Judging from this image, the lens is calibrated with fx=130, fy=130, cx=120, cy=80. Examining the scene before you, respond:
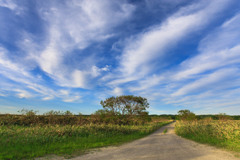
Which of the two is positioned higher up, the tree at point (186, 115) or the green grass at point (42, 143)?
the tree at point (186, 115)

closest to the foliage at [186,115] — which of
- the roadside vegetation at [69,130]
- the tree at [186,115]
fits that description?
the tree at [186,115]

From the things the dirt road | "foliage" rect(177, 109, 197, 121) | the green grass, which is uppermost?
"foliage" rect(177, 109, 197, 121)

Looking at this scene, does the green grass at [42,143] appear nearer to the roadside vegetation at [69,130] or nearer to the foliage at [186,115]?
the roadside vegetation at [69,130]

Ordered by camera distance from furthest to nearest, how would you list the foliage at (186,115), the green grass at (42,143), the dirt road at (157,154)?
1. the foliage at (186,115)
2. the green grass at (42,143)
3. the dirt road at (157,154)

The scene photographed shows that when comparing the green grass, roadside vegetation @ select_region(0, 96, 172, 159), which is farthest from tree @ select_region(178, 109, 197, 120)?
the green grass

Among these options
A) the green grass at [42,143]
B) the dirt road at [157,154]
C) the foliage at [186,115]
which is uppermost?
the foliage at [186,115]

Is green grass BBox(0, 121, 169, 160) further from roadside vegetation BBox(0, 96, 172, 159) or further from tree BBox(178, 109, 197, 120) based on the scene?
tree BBox(178, 109, 197, 120)

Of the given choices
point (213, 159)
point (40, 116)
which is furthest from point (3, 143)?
point (40, 116)

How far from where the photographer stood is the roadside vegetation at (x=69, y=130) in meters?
7.36

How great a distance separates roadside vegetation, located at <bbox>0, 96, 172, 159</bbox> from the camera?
24.2 ft

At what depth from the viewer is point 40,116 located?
20109 millimetres

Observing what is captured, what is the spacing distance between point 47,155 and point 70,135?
5.14 meters

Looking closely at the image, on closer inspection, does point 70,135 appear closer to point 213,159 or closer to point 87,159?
point 87,159

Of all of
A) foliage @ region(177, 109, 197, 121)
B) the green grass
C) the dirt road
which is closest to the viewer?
the dirt road
